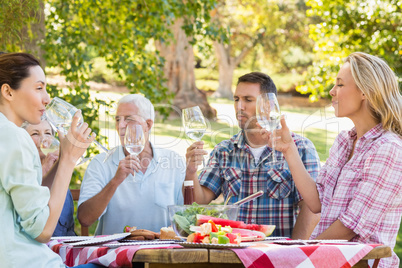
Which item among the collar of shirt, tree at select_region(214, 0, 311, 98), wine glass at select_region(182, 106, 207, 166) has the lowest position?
the collar of shirt

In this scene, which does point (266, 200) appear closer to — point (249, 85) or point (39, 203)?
point (249, 85)

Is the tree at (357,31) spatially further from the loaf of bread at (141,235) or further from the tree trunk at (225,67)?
the tree trunk at (225,67)

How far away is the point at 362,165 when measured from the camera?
295 centimetres

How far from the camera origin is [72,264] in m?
2.61

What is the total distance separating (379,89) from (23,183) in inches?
76.3

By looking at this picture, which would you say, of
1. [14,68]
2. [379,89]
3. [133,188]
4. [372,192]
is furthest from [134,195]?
[379,89]

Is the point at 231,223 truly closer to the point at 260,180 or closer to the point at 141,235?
the point at 141,235

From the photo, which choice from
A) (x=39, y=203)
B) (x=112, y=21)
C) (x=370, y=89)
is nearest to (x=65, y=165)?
(x=39, y=203)

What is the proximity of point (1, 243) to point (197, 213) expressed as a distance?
87cm

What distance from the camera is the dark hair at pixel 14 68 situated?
8.18ft

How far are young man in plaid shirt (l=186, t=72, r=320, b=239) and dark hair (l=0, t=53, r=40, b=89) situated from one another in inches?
56.7

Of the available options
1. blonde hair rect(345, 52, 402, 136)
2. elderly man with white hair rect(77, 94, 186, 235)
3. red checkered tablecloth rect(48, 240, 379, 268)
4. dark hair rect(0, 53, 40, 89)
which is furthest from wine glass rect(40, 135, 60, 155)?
blonde hair rect(345, 52, 402, 136)

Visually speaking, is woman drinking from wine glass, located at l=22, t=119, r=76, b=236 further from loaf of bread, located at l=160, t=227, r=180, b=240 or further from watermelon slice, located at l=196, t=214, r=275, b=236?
watermelon slice, located at l=196, t=214, r=275, b=236

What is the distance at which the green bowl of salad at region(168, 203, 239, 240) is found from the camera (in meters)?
2.51
